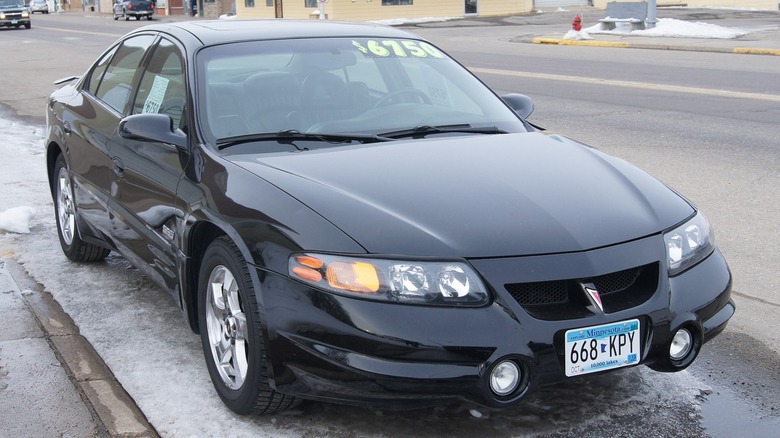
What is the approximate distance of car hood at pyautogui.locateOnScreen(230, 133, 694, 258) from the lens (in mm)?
3365

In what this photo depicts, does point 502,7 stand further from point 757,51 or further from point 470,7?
point 757,51

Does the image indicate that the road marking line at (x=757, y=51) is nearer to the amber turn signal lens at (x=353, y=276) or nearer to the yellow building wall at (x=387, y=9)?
the amber turn signal lens at (x=353, y=276)

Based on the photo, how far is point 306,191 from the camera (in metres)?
3.63

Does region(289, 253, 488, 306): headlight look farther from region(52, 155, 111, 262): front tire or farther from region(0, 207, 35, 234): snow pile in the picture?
region(0, 207, 35, 234): snow pile

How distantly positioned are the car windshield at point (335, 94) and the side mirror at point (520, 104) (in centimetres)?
19

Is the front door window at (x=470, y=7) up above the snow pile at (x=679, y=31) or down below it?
above

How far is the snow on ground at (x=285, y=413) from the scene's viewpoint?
368cm

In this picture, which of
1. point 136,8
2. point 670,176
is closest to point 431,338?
point 670,176

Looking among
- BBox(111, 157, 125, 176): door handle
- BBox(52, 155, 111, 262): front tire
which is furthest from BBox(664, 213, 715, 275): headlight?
BBox(52, 155, 111, 262): front tire

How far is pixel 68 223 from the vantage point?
6.09 m

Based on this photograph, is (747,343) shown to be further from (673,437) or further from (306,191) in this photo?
(306,191)

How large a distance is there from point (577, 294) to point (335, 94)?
1.77 meters

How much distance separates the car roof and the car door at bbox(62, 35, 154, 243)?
30 centimetres

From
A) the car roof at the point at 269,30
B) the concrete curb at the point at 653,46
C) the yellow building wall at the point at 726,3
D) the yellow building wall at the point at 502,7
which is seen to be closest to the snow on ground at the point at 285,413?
the car roof at the point at 269,30
